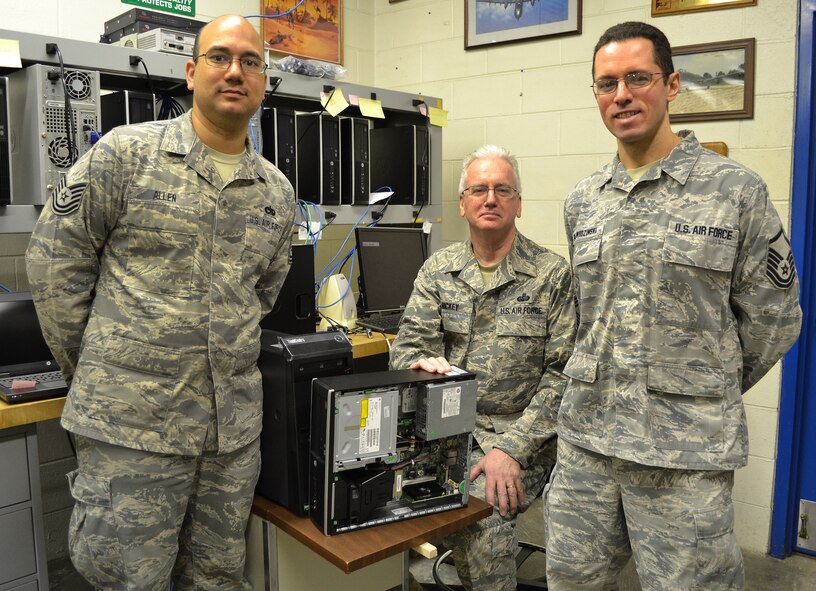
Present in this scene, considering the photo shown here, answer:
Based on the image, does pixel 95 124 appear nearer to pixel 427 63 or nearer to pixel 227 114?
pixel 227 114

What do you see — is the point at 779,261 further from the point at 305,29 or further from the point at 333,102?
the point at 305,29

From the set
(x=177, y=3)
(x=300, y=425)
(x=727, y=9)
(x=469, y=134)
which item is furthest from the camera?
(x=469, y=134)

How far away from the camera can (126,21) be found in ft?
7.45

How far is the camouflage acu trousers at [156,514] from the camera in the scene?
1.47 meters

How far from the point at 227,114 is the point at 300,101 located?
4.19 ft

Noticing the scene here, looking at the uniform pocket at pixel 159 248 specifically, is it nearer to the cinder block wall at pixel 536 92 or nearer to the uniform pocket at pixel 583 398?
the uniform pocket at pixel 583 398

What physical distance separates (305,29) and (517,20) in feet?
3.46

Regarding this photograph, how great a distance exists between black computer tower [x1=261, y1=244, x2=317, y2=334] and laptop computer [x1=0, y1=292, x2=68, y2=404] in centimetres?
66

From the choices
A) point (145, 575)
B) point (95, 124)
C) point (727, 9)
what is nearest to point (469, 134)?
point (727, 9)

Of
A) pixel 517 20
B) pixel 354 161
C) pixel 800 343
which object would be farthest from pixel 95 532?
pixel 517 20

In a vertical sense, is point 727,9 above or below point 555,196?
above

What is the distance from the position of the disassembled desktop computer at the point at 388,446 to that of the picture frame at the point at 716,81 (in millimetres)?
1728

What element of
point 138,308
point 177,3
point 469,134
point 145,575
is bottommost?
point 145,575

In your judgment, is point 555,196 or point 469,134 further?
point 469,134
